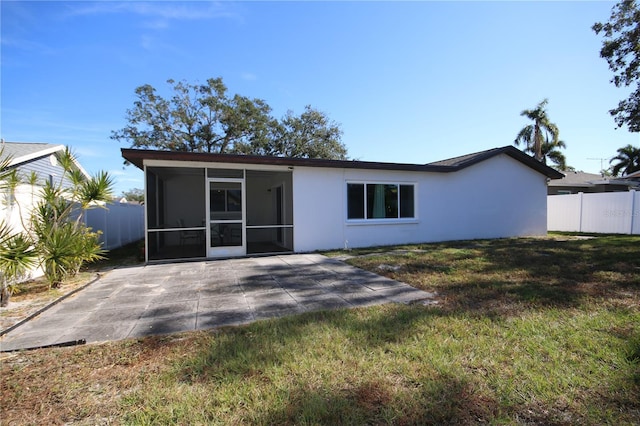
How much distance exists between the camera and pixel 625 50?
10922 millimetres

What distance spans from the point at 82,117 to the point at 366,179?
16.3 m

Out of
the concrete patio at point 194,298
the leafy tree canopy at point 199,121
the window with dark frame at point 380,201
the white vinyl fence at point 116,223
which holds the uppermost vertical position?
the leafy tree canopy at point 199,121

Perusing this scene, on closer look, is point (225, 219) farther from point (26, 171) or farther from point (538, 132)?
point (538, 132)

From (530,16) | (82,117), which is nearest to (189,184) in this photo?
(82,117)

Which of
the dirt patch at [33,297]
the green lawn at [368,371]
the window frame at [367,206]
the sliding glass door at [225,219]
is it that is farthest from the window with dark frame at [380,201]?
the dirt patch at [33,297]

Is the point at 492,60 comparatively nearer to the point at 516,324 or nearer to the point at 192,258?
the point at 516,324

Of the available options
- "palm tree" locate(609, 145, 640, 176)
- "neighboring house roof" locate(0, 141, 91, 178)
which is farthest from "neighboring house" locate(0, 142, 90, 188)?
"palm tree" locate(609, 145, 640, 176)

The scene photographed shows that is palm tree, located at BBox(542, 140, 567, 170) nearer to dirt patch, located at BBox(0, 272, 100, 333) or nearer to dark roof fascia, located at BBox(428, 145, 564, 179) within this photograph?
dark roof fascia, located at BBox(428, 145, 564, 179)

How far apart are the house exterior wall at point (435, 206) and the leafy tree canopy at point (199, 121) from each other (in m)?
15.1

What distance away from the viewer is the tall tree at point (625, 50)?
10.6m

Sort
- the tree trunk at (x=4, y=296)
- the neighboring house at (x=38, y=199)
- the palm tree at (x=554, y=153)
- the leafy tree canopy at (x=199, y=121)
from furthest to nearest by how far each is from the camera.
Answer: the palm tree at (x=554, y=153) < the leafy tree canopy at (x=199, y=121) < the neighboring house at (x=38, y=199) < the tree trunk at (x=4, y=296)

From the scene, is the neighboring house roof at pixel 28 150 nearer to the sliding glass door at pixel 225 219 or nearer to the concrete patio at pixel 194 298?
the sliding glass door at pixel 225 219

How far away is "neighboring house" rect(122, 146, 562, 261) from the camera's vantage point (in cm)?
922

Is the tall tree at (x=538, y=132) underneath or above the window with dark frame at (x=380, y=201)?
above
